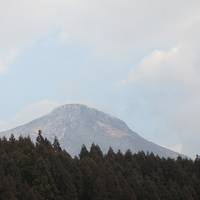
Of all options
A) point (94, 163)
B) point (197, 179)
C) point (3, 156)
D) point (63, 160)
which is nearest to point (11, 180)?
point (3, 156)

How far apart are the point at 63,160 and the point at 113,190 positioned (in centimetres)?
831

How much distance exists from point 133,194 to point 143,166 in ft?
74.5

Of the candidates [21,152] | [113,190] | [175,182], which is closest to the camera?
[21,152]

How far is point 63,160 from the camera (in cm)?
7906

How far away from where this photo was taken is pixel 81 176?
7750 cm

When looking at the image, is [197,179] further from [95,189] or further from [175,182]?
[95,189]

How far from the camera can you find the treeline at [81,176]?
66750mm

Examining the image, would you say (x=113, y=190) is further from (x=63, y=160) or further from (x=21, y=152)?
(x=21, y=152)

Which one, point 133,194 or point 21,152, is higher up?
point 21,152

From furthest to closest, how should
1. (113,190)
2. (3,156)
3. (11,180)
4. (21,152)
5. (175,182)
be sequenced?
(175,182)
(113,190)
(21,152)
(3,156)
(11,180)

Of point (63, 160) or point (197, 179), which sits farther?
point (197, 179)

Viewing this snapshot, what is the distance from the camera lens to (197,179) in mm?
107938

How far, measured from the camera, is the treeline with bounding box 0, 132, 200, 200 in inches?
2628

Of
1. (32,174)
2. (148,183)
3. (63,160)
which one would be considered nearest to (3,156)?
(32,174)
